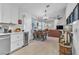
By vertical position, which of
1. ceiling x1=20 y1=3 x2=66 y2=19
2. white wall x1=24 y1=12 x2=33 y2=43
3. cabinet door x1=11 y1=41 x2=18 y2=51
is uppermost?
ceiling x1=20 y1=3 x2=66 y2=19

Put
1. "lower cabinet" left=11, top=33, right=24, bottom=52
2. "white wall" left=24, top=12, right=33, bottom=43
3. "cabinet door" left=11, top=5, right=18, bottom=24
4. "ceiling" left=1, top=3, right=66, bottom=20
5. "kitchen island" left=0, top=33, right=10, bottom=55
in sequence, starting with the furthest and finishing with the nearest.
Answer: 1. "white wall" left=24, top=12, right=33, bottom=43
2. "ceiling" left=1, top=3, right=66, bottom=20
3. "cabinet door" left=11, top=5, right=18, bottom=24
4. "lower cabinet" left=11, top=33, right=24, bottom=52
5. "kitchen island" left=0, top=33, right=10, bottom=55

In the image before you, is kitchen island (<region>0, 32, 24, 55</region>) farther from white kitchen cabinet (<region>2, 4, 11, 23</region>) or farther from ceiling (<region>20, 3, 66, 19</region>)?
ceiling (<region>20, 3, 66, 19</region>)

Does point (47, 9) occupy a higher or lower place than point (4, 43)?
higher

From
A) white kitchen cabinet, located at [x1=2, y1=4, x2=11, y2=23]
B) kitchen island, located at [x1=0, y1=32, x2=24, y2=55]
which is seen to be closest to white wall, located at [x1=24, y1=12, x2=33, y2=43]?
kitchen island, located at [x1=0, y1=32, x2=24, y2=55]

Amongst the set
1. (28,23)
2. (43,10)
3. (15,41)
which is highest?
(43,10)

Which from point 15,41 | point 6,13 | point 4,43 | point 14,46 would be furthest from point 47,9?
point 4,43

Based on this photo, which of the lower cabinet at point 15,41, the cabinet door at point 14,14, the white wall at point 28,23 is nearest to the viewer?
the lower cabinet at point 15,41

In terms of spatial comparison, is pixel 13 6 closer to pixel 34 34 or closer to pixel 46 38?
pixel 34 34

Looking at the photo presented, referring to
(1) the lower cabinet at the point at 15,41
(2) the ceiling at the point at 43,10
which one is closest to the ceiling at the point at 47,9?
(2) the ceiling at the point at 43,10

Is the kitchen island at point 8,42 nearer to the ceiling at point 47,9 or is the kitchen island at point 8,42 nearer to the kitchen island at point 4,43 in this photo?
the kitchen island at point 4,43

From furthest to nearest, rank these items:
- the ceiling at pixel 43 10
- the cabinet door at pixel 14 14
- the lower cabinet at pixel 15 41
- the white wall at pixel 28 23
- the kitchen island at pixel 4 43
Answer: the white wall at pixel 28 23 < the ceiling at pixel 43 10 < the cabinet door at pixel 14 14 < the lower cabinet at pixel 15 41 < the kitchen island at pixel 4 43

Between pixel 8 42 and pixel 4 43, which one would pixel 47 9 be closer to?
pixel 8 42

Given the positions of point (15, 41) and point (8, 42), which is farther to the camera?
point (15, 41)
